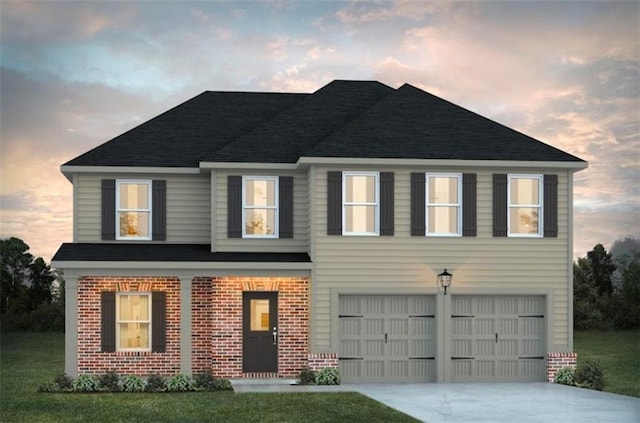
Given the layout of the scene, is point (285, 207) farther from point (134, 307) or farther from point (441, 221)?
point (134, 307)

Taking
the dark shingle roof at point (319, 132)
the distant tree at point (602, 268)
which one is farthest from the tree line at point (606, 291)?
the dark shingle roof at point (319, 132)

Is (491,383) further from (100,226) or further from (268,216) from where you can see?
(100,226)

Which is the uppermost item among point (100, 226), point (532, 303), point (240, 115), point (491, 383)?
point (240, 115)

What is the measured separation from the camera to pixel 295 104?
92.6ft

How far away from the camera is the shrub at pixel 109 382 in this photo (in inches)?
894

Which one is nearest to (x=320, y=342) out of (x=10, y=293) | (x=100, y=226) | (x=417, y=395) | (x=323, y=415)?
(x=417, y=395)

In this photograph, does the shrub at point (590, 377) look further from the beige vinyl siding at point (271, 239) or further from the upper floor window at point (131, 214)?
the upper floor window at point (131, 214)

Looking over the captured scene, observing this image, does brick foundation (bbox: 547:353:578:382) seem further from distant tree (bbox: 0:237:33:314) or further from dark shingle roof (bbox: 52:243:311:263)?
distant tree (bbox: 0:237:33:314)

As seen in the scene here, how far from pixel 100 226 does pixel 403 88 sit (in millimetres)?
9336

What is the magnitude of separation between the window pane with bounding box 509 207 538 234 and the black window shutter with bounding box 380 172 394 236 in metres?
3.19

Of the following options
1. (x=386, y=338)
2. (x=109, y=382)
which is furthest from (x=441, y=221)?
(x=109, y=382)

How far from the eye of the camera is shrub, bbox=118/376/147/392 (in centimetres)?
2267

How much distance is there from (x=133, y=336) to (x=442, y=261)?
8.28 meters

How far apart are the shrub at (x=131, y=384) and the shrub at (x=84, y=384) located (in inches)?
23.5
